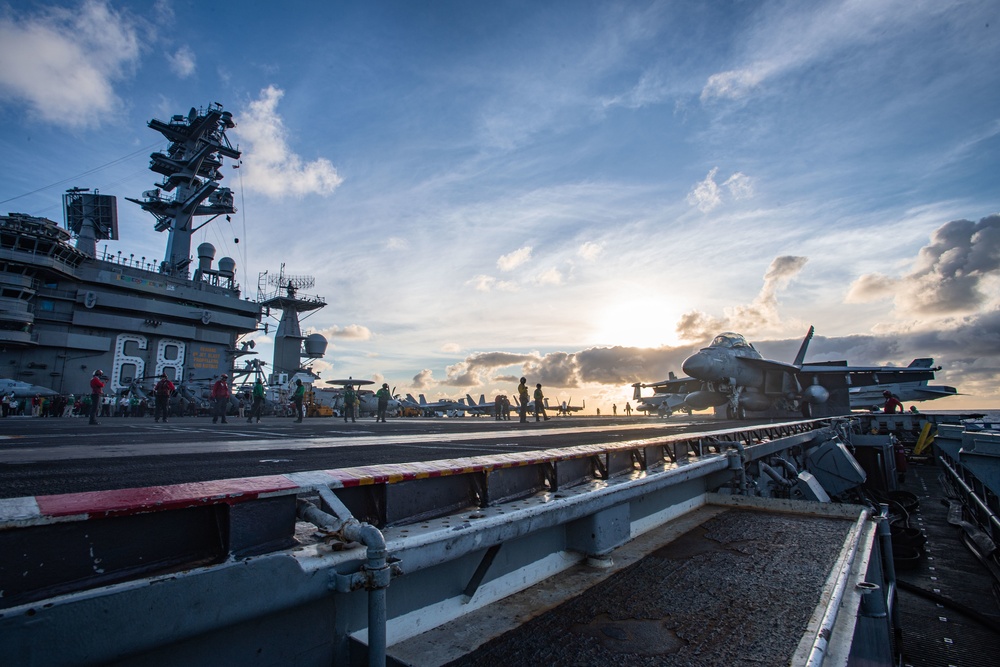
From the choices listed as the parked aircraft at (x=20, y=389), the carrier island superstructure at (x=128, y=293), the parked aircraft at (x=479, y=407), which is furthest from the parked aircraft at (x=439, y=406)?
the parked aircraft at (x=20, y=389)

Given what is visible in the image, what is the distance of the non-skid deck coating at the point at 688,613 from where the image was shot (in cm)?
186

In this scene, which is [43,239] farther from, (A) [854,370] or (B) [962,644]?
(A) [854,370]

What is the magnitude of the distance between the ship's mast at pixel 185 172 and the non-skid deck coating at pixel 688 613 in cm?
4530

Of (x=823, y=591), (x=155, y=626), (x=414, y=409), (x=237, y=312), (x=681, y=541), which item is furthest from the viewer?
(x=414, y=409)

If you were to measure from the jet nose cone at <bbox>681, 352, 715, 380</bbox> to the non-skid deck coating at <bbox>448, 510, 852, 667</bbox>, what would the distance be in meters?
21.5

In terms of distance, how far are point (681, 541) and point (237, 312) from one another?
43852 millimetres

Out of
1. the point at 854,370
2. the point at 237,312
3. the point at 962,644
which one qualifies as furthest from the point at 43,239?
the point at 854,370

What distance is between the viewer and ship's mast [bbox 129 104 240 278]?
3922 cm

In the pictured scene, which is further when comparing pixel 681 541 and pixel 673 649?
pixel 681 541

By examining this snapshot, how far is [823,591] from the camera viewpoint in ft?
8.11

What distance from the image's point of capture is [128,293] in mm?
33469

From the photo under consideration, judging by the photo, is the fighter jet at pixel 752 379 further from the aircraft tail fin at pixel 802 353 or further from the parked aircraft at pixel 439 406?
the parked aircraft at pixel 439 406

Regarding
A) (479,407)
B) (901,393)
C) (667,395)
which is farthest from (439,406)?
(901,393)

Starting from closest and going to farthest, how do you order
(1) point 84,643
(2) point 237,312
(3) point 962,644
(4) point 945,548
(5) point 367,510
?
1. (1) point 84,643
2. (5) point 367,510
3. (3) point 962,644
4. (4) point 945,548
5. (2) point 237,312
